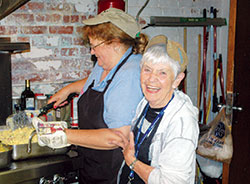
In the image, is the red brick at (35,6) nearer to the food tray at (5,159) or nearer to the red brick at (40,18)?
the red brick at (40,18)

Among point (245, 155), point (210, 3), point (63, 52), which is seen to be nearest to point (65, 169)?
point (63, 52)

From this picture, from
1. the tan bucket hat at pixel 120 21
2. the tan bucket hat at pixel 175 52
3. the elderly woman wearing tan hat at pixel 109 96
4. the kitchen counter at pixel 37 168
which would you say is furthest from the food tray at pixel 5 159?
the tan bucket hat at pixel 175 52

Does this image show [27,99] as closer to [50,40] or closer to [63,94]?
[63,94]

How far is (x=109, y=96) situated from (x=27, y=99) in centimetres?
92

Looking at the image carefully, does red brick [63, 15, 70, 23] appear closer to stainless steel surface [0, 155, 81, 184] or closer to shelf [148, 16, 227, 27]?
shelf [148, 16, 227, 27]

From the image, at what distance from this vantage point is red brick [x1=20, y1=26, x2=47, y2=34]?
7.90 feet

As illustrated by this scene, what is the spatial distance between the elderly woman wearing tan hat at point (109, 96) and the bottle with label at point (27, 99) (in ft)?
Answer: 2.07

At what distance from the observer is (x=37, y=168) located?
1.70m

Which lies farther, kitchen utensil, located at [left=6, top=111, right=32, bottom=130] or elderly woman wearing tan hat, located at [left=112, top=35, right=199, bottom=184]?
kitchen utensil, located at [left=6, top=111, right=32, bottom=130]

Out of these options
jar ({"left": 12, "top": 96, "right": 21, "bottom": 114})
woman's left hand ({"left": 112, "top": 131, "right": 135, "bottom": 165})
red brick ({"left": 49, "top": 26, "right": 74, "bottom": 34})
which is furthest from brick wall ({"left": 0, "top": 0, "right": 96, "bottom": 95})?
woman's left hand ({"left": 112, "top": 131, "right": 135, "bottom": 165})

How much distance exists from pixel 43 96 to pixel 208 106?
1840mm

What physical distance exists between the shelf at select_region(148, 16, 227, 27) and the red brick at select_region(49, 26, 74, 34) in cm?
74

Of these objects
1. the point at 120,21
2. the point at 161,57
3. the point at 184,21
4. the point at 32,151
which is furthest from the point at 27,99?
the point at 184,21

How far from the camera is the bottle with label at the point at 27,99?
2.28 meters
